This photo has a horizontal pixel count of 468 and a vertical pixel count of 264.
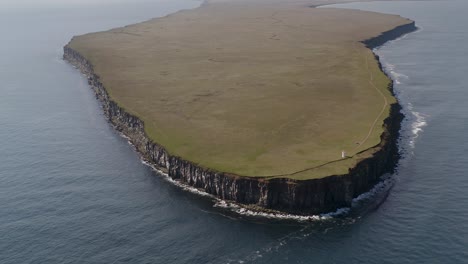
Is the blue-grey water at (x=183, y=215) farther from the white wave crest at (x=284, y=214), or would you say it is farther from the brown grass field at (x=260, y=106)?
the brown grass field at (x=260, y=106)

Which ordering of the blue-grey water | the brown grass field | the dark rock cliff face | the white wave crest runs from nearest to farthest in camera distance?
the blue-grey water → the white wave crest → the dark rock cliff face → the brown grass field

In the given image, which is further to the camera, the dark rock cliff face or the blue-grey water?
the dark rock cliff face

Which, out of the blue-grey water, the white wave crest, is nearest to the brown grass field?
the white wave crest

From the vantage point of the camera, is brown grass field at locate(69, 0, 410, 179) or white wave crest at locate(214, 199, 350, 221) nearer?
white wave crest at locate(214, 199, 350, 221)

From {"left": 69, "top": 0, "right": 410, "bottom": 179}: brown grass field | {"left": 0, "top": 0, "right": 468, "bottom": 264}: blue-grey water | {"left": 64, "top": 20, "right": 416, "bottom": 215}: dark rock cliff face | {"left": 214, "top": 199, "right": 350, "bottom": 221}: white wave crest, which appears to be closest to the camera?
{"left": 0, "top": 0, "right": 468, "bottom": 264}: blue-grey water

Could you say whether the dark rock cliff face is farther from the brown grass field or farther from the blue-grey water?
the blue-grey water

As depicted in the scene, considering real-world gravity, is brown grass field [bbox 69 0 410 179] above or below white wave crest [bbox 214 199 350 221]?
above

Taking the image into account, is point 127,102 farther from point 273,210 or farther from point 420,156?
point 420,156

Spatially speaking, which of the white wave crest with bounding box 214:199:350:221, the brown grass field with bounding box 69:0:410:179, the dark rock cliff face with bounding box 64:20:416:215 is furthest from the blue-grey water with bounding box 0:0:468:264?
the brown grass field with bounding box 69:0:410:179

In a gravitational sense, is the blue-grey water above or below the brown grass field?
below

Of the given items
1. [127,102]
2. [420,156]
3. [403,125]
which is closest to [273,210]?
[420,156]

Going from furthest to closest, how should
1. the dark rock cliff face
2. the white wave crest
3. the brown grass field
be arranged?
the brown grass field, the dark rock cliff face, the white wave crest
